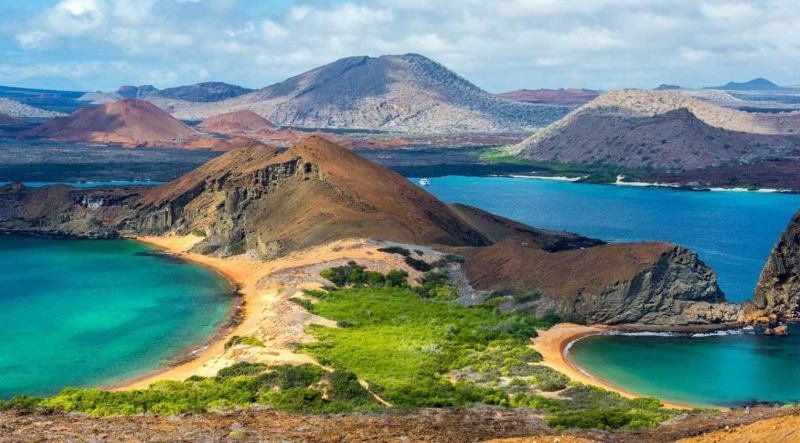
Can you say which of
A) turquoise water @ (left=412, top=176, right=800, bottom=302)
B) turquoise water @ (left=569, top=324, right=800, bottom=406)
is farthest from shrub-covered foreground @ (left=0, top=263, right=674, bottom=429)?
turquoise water @ (left=412, top=176, right=800, bottom=302)

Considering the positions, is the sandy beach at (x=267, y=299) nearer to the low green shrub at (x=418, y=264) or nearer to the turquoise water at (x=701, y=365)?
the low green shrub at (x=418, y=264)

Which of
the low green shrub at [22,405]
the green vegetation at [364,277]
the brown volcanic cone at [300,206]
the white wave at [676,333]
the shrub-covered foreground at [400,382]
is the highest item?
the brown volcanic cone at [300,206]

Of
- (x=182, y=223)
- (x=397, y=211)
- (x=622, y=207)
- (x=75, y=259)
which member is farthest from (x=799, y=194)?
(x=75, y=259)

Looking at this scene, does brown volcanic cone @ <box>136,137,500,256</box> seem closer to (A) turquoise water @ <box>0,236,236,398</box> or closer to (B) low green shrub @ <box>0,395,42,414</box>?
(A) turquoise water @ <box>0,236,236,398</box>

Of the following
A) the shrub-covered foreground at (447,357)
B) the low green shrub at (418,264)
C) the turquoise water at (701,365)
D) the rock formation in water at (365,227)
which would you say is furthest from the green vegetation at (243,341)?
the low green shrub at (418,264)

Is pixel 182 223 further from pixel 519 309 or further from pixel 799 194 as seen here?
pixel 799 194

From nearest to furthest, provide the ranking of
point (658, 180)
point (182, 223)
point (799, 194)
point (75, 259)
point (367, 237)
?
point (367, 237)
point (75, 259)
point (182, 223)
point (799, 194)
point (658, 180)
